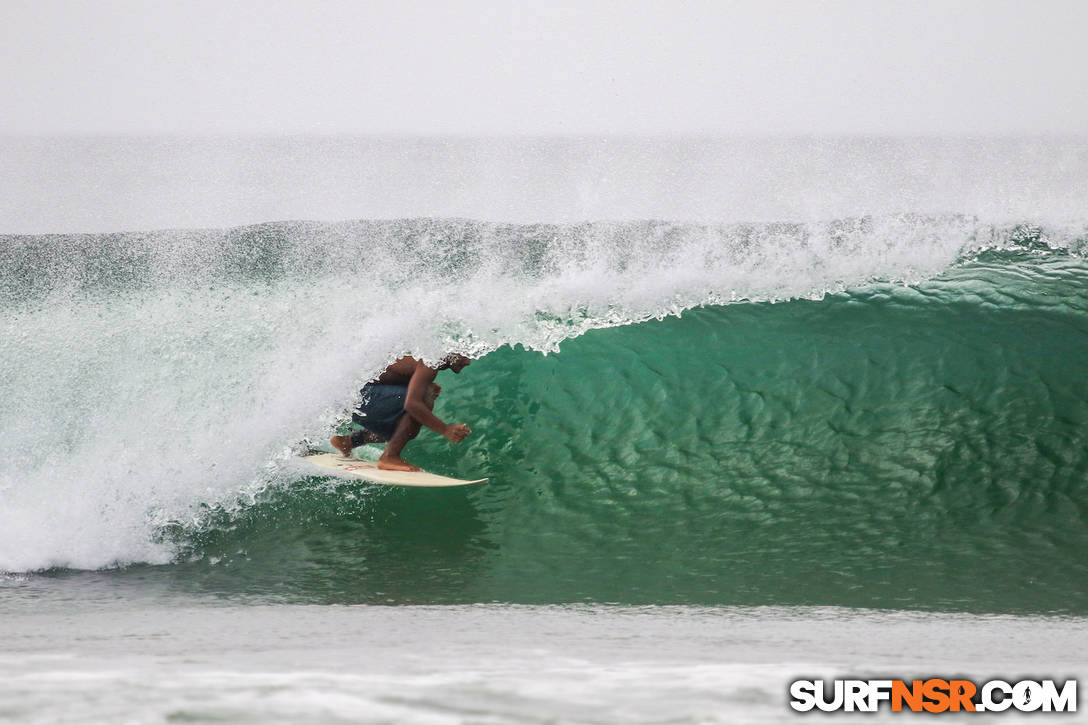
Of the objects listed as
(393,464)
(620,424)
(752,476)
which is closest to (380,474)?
(393,464)

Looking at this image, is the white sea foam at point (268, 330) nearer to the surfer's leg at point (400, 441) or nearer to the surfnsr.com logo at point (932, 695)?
the surfer's leg at point (400, 441)

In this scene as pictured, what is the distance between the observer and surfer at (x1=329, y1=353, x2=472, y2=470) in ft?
10.3

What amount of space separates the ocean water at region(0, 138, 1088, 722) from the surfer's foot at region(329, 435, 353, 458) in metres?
0.09

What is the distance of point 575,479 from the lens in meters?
3.38

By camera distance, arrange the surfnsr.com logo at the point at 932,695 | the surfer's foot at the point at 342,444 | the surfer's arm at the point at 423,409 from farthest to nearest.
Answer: the surfer's foot at the point at 342,444, the surfer's arm at the point at 423,409, the surfnsr.com logo at the point at 932,695

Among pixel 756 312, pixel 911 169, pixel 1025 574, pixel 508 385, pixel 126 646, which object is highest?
pixel 911 169

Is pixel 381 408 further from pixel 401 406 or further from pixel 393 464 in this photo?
pixel 393 464

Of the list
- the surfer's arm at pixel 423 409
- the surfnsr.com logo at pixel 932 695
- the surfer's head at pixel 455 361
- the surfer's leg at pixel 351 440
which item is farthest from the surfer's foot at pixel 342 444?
the surfnsr.com logo at pixel 932 695

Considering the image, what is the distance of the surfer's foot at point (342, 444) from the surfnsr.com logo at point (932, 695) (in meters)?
2.47

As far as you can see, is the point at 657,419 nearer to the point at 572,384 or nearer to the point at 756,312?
the point at 572,384

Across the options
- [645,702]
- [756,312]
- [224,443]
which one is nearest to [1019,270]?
[756,312]

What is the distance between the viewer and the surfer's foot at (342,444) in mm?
3379

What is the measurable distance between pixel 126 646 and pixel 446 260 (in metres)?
4.09

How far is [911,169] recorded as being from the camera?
1400 centimetres
